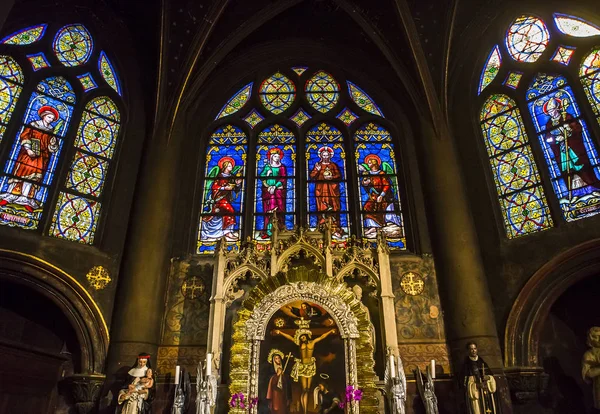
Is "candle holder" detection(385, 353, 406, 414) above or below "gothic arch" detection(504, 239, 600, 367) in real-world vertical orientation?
below

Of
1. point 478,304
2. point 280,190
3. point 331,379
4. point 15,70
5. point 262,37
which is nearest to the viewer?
point 331,379

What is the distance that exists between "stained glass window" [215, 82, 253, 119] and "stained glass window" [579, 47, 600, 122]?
294 inches

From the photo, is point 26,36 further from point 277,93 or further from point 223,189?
point 277,93

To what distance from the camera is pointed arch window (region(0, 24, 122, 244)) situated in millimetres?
8898

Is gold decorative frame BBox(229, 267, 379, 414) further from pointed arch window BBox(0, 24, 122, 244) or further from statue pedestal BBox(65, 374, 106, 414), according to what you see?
pointed arch window BBox(0, 24, 122, 244)

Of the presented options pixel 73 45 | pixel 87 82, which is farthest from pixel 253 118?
pixel 73 45

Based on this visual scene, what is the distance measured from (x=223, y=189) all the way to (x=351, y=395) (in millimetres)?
5252

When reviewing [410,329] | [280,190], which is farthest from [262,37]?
[410,329]

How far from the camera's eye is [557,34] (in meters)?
10.3

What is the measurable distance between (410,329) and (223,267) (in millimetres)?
3577

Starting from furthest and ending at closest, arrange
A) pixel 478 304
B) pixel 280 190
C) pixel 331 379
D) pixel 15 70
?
pixel 280 190 < pixel 15 70 < pixel 478 304 < pixel 331 379

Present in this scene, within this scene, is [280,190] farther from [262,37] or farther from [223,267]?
[262,37]

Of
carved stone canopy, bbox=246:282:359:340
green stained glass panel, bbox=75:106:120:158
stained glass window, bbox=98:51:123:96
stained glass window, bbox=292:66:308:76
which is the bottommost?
carved stone canopy, bbox=246:282:359:340

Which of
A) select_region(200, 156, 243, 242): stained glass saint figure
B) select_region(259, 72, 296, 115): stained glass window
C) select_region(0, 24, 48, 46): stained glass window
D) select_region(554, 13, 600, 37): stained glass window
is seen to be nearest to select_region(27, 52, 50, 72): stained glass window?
select_region(0, 24, 48, 46): stained glass window
